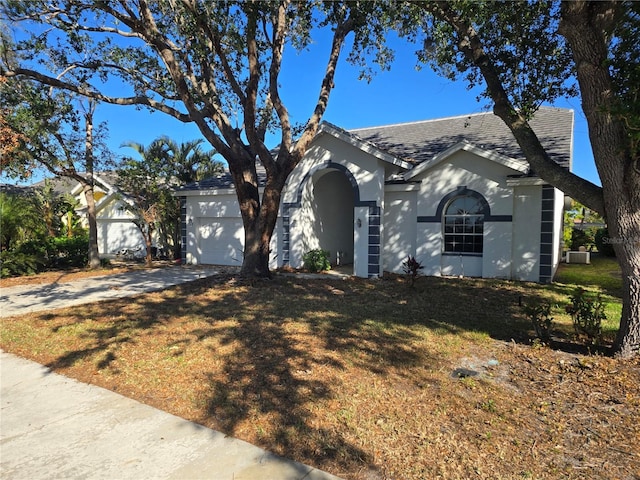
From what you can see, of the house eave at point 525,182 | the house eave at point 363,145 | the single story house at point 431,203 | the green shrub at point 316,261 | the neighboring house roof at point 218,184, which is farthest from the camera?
the neighboring house roof at point 218,184

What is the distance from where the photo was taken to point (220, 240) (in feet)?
53.2

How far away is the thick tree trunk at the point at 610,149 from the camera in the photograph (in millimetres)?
4426

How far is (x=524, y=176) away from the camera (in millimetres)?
11016

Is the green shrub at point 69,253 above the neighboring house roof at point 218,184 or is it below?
below

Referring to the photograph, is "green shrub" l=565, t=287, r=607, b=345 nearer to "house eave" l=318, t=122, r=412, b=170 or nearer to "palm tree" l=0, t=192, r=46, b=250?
"house eave" l=318, t=122, r=412, b=170

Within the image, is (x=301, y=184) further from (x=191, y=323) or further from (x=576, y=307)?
(x=576, y=307)

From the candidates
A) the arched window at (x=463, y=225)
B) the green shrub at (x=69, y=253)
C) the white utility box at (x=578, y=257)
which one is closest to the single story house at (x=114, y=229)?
the green shrub at (x=69, y=253)

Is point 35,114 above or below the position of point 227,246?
above

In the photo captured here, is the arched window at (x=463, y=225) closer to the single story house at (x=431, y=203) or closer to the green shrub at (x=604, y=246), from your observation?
the single story house at (x=431, y=203)

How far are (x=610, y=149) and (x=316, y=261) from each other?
9.87 m

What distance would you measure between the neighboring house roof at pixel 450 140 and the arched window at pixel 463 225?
5.26 feet

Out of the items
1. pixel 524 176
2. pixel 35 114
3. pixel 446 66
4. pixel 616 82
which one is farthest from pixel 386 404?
pixel 35 114

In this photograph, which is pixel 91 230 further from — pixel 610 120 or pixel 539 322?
pixel 610 120

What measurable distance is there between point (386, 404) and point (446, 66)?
26.3 ft
